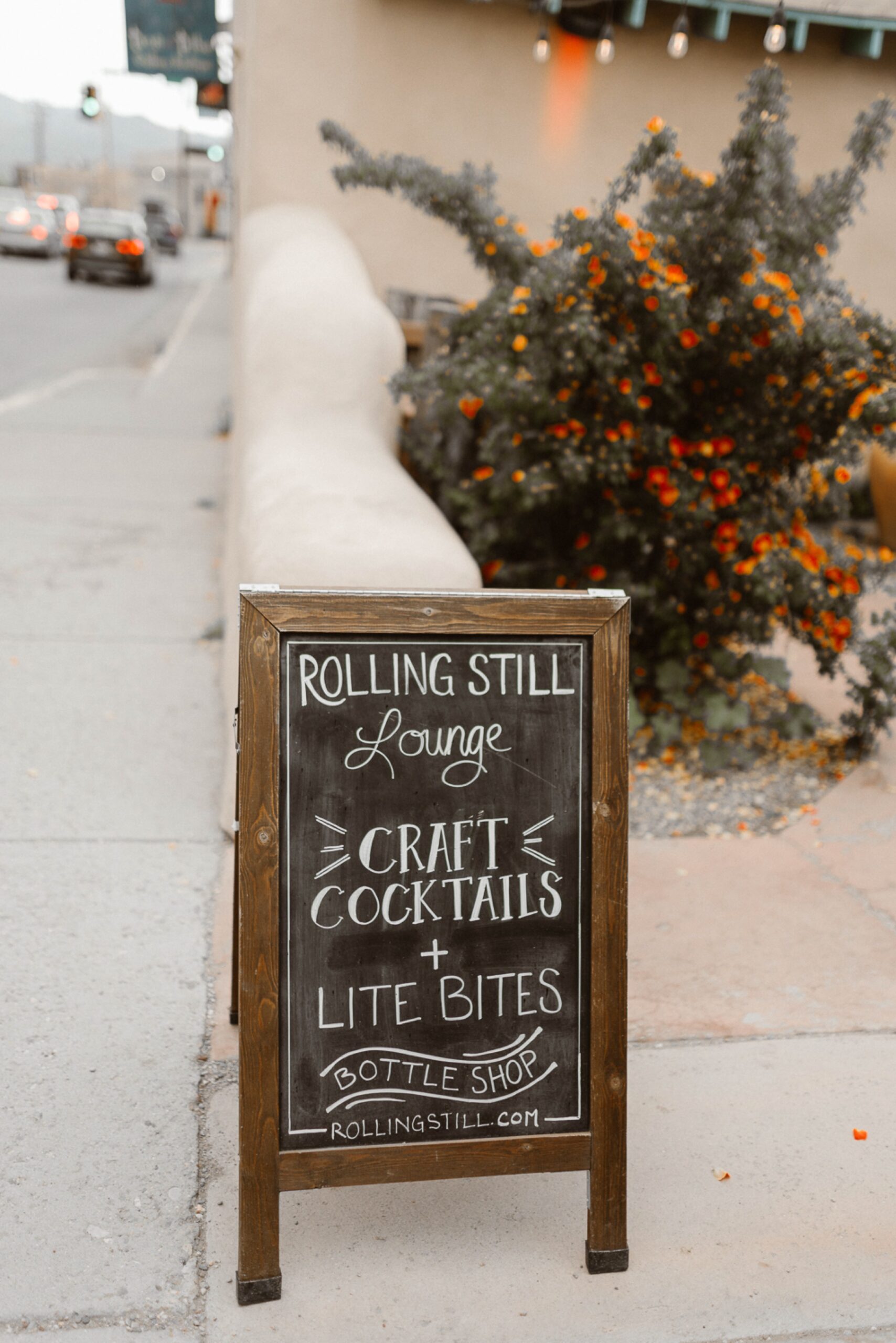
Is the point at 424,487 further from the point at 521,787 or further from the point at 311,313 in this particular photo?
the point at 521,787

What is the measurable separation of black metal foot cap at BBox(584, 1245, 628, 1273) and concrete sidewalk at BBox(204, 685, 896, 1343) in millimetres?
17

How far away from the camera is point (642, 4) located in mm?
7098

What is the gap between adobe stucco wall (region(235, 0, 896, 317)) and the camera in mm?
7273

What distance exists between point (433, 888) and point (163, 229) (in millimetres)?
50206

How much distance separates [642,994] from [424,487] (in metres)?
2.94

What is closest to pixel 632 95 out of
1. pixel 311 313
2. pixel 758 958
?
pixel 311 313

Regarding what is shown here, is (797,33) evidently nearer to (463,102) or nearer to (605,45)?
(605,45)

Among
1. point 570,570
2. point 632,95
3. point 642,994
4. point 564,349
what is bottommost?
point 642,994

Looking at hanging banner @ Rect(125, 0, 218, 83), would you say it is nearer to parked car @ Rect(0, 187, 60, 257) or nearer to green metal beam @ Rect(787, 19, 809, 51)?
green metal beam @ Rect(787, 19, 809, 51)

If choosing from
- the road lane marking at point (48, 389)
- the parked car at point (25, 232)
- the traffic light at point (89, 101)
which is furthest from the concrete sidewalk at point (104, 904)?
the parked car at point (25, 232)

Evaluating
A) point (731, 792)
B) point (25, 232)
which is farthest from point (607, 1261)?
point (25, 232)

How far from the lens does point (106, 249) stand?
28.4 meters

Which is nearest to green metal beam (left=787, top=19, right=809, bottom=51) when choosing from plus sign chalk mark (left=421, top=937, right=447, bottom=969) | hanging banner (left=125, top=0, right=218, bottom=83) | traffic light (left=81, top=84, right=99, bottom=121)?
plus sign chalk mark (left=421, top=937, right=447, bottom=969)

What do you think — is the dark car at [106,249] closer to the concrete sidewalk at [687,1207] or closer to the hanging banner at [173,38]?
the hanging banner at [173,38]
